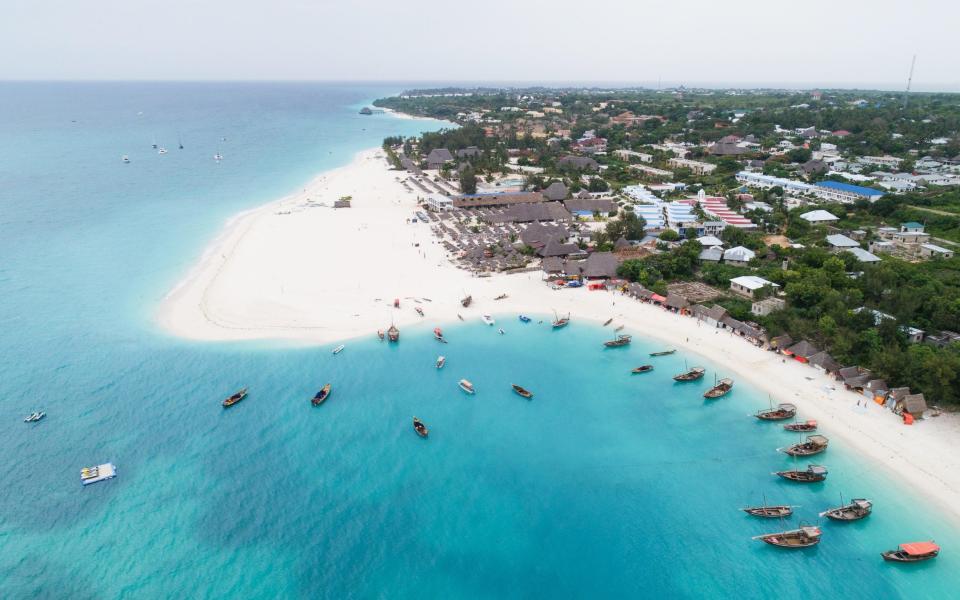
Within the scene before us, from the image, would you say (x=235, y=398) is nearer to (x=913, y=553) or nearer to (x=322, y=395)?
(x=322, y=395)

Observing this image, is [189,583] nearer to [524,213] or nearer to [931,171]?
[524,213]

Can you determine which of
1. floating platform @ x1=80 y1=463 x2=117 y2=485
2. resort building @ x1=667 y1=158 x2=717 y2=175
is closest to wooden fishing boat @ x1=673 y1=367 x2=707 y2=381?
floating platform @ x1=80 y1=463 x2=117 y2=485

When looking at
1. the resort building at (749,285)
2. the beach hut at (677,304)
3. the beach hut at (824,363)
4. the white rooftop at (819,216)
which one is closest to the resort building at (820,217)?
the white rooftop at (819,216)

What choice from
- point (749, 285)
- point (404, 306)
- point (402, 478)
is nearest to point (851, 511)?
point (402, 478)

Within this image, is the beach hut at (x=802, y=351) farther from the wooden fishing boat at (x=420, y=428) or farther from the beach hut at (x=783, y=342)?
the wooden fishing boat at (x=420, y=428)

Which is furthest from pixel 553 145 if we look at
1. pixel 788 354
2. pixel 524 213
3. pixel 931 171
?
pixel 788 354
